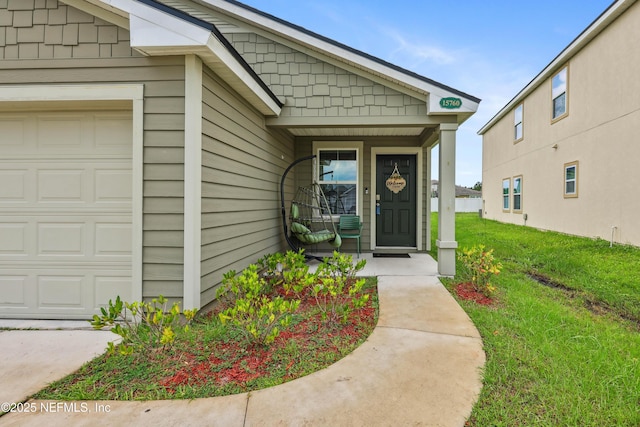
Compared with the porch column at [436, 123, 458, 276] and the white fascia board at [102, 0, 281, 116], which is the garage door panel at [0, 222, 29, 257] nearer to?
the white fascia board at [102, 0, 281, 116]

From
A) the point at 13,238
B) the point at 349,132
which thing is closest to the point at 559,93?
the point at 349,132

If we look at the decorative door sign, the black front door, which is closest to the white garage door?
the black front door

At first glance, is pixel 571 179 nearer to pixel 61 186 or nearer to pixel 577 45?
pixel 577 45

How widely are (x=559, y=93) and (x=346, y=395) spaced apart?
11121mm

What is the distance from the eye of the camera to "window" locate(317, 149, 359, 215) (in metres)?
6.48

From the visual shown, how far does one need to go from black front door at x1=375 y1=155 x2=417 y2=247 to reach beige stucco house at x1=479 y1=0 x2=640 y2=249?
4.36m

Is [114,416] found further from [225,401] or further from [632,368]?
[632,368]

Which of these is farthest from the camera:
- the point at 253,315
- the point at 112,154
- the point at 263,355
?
the point at 112,154

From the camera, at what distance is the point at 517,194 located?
40.9ft

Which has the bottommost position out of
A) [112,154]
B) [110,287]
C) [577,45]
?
[110,287]

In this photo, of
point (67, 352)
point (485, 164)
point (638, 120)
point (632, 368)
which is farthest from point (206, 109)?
point (485, 164)

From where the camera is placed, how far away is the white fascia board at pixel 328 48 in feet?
13.8

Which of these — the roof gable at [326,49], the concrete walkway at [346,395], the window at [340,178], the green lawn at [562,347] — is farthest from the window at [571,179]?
the concrete walkway at [346,395]

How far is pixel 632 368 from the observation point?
209 cm
